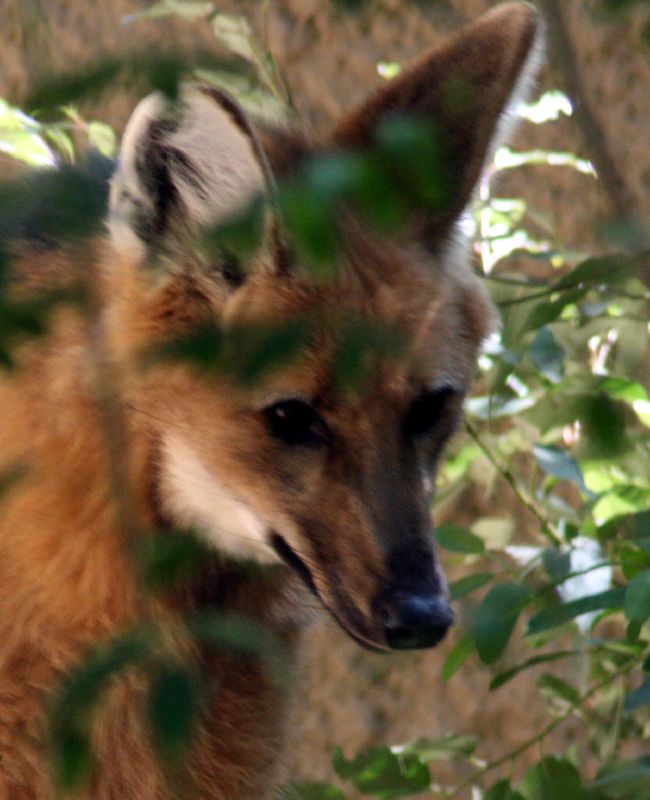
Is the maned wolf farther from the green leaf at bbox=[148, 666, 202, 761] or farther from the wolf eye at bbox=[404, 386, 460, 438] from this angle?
the green leaf at bbox=[148, 666, 202, 761]

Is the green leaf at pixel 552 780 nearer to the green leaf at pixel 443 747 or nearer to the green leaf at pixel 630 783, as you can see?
the green leaf at pixel 630 783

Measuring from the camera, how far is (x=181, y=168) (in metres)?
1.89

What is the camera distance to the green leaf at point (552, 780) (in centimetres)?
203

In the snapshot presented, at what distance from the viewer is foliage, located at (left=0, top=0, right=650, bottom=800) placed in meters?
0.76

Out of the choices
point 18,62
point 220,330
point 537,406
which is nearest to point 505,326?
point 537,406

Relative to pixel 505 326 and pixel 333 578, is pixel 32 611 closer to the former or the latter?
pixel 333 578

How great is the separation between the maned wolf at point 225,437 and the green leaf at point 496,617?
3.1 inches

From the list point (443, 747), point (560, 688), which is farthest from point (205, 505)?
point (560, 688)

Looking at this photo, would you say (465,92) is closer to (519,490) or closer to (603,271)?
(603,271)

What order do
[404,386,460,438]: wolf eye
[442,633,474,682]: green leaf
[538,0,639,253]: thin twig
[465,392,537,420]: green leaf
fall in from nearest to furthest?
[538,0,639,253]: thin twig
[404,386,460,438]: wolf eye
[442,633,474,682]: green leaf
[465,392,537,420]: green leaf

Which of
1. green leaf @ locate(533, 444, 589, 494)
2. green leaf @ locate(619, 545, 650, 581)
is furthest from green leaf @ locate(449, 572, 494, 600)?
green leaf @ locate(533, 444, 589, 494)

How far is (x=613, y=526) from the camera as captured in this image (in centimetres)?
239

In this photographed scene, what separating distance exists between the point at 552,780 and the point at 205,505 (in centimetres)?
72

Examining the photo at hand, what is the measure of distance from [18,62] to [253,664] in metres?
2.70
